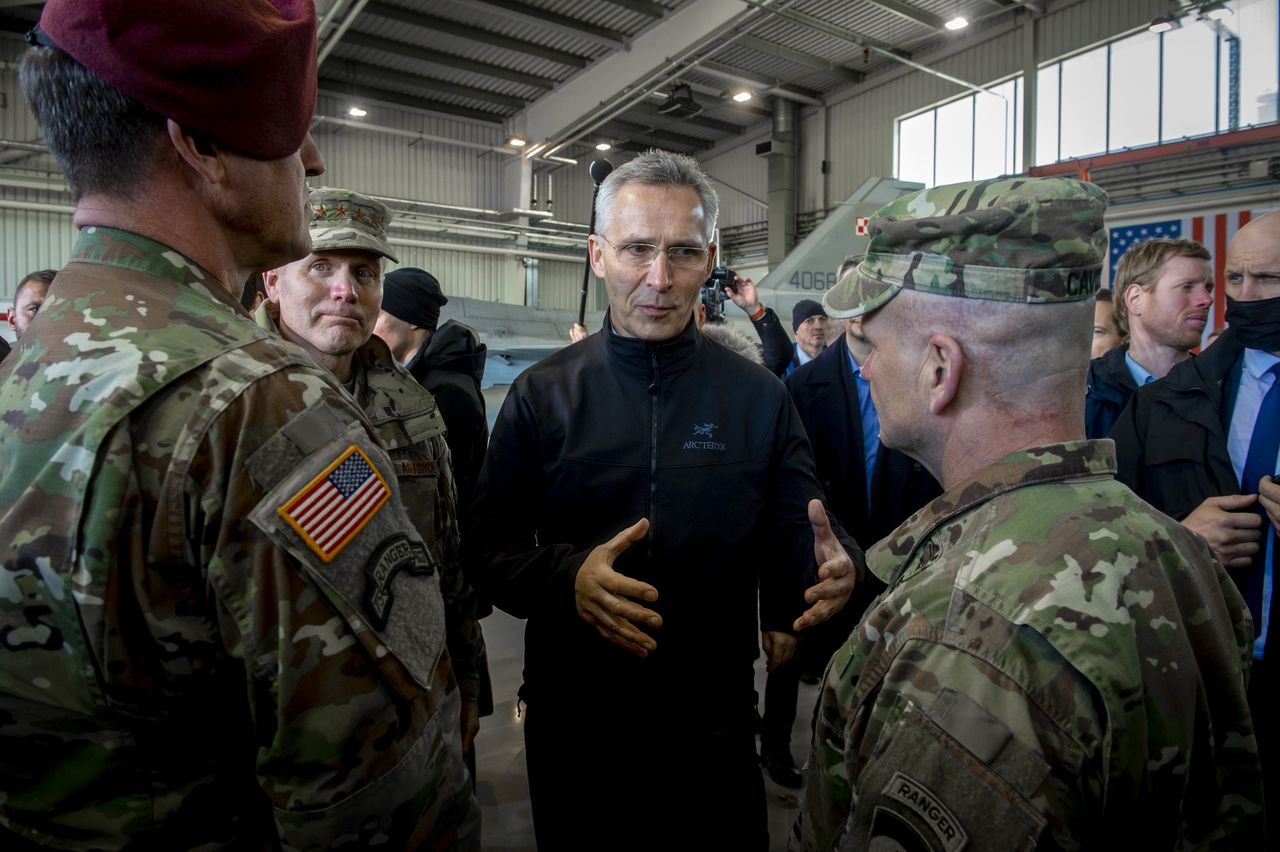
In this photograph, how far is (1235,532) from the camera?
2.05m

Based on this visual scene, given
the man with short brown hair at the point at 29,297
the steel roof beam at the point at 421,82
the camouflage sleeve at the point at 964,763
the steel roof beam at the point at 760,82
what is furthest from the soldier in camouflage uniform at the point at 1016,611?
the steel roof beam at the point at 421,82

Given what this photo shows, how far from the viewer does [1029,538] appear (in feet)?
3.13

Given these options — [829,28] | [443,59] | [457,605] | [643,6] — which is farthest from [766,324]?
[443,59]

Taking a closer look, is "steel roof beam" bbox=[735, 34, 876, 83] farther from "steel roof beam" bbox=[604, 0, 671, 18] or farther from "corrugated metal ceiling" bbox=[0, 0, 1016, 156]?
"steel roof beam" bbox=[604, 0, 671, 18]

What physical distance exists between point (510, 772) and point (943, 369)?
3.00m

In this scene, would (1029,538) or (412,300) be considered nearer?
(1029,538)

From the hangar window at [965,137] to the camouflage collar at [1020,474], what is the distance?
14.1 m

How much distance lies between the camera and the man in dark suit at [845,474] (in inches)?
118

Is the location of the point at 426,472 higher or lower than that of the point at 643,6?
lower

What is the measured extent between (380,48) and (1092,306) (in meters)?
15.3

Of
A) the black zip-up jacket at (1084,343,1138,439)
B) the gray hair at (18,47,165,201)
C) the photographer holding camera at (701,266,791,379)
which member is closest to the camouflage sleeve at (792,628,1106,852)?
the gray hair at (18,47,165,201)

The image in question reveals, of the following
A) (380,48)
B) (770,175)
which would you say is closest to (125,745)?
(380,48)

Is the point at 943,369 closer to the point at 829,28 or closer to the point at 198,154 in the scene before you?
the point at 198,154

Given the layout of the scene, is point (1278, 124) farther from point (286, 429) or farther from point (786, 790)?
point (286, 429)
